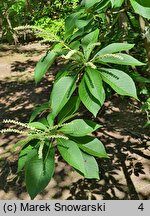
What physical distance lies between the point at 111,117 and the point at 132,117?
0.35 meters

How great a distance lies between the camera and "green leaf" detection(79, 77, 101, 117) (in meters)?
1.33

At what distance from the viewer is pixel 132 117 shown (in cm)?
527

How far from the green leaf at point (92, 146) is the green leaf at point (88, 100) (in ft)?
0.64

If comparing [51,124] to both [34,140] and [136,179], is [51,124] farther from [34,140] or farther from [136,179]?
[136,179]

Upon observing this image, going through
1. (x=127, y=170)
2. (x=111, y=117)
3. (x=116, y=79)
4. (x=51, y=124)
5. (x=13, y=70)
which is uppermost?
(x=116, y=79)

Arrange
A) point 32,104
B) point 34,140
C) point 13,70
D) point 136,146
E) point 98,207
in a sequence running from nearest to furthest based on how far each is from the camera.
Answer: point 34,140 → point 98,207 → point 136,146 → point 32,104 → point 13,70

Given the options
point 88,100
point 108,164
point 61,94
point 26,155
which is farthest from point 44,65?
point 108,164

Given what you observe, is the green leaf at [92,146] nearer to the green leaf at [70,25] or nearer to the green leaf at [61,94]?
the green leaf at [61,94]

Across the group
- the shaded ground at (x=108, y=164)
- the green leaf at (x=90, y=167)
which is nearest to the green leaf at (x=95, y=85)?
the green leaf at (x=90, y=167)

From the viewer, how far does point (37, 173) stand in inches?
51.3

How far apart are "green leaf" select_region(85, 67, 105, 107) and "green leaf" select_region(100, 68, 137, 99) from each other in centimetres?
5

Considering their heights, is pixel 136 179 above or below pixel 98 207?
below

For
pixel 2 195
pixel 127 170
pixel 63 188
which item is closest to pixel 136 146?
pixel 127 170

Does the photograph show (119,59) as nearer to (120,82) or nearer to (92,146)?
(120,82)
